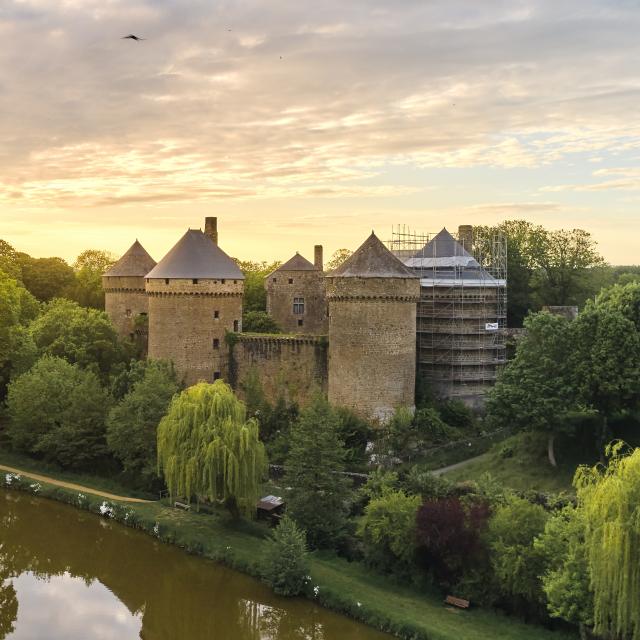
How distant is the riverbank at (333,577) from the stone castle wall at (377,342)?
22.0 feet

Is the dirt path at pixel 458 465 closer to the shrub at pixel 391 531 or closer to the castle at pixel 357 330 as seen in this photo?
the castle at pixel 357 330

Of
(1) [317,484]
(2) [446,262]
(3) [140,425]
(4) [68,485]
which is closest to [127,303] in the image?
(4) [68,485]

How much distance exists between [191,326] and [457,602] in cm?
1680

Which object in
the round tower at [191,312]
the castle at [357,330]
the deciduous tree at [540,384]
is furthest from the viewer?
the round tower at [191,312]

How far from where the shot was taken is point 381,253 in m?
27.3

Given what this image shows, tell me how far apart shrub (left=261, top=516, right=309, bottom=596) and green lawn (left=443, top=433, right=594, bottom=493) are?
6683 millimetres

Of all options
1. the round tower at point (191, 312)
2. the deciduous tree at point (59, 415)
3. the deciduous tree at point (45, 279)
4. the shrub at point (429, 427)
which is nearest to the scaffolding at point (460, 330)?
the shrub at point (429, 427)

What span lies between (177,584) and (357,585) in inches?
190

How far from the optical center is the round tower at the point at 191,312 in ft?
100

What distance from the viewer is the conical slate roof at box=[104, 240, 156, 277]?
36.8 meters

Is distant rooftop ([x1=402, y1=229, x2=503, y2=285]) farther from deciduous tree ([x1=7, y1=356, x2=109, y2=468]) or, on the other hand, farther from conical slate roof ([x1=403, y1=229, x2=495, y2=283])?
deciduous tree ([x1=7, y1=356, x2=109, y2=468])

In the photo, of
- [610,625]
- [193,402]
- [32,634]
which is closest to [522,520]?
[610,625]

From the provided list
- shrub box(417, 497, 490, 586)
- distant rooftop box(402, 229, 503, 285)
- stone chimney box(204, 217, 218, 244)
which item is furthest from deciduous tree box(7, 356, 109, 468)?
shrub box(417, 497, 490, 586)

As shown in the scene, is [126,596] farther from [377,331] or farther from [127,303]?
[127,303]
